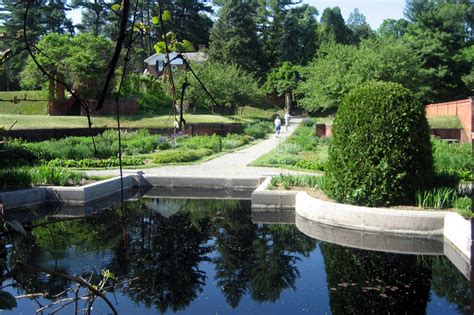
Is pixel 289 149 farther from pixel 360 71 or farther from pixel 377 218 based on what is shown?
pixel 360 71

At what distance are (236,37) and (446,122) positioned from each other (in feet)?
100

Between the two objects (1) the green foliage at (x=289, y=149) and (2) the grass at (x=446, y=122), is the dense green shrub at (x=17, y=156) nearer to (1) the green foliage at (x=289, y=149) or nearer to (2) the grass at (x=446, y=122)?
(1) the green foliage at (x=289, y=149)

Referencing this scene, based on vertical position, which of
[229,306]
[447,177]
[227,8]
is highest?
[227,8]

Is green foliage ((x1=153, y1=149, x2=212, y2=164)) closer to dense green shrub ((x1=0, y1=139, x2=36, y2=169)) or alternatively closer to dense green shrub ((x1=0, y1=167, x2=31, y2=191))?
dense green shrub ((x1=0, y1=139, x2=36, y2=169))

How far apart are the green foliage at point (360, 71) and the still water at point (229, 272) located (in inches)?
938

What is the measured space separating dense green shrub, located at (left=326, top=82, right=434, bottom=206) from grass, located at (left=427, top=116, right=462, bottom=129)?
63.2 ft

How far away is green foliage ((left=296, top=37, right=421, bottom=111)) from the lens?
33.2 m

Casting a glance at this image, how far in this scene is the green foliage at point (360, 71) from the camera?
33.2m

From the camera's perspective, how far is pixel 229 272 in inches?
313

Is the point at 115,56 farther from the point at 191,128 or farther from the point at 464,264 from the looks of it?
the point at 191,128

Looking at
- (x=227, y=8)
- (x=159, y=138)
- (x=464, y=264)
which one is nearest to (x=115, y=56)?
(x=464, y=264)

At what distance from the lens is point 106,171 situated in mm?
16609

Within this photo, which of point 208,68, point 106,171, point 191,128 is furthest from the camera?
point 208,68

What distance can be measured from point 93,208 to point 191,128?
652 inches
